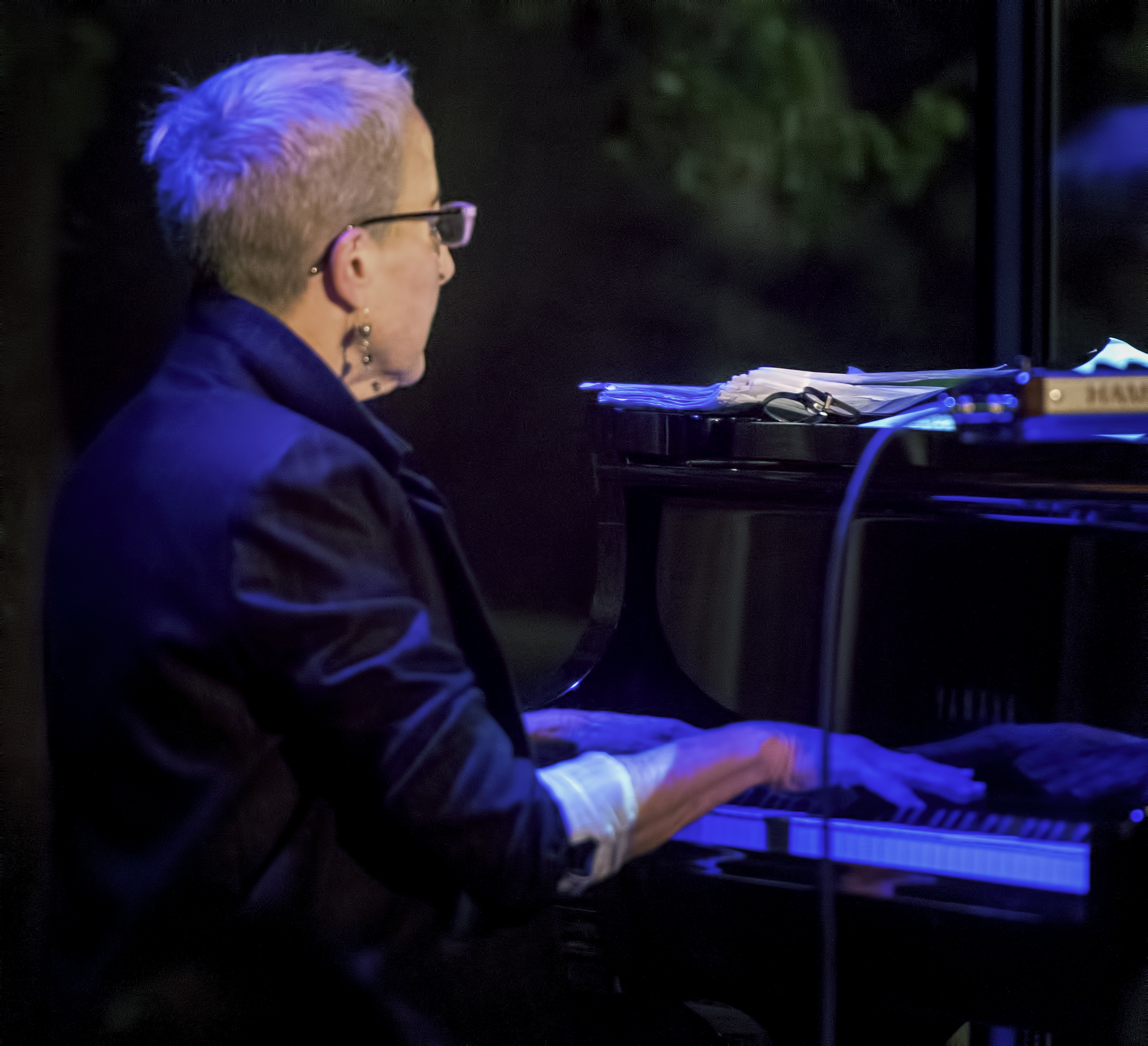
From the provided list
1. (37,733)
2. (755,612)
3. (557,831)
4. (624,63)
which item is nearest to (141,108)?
(624,63)

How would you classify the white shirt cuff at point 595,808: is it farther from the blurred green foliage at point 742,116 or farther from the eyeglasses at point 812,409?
the blurred green foliage at point 742,116

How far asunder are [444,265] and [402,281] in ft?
0.26

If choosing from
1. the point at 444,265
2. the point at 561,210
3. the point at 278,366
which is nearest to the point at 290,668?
the point at 278,366

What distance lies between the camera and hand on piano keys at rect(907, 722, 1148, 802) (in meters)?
1.21

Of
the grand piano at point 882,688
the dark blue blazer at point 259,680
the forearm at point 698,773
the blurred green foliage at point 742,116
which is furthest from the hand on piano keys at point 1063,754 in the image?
the blurred green foliage at point 742,116

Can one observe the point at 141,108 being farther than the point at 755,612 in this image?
Yes

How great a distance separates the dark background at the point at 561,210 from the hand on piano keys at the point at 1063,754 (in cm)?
103

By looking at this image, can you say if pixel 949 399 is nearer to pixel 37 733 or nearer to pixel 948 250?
pixel 948 250

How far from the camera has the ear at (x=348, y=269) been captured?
119 cm

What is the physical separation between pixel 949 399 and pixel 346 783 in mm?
724

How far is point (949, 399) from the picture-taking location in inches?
50.4

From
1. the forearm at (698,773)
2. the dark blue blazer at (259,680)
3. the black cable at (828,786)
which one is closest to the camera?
the dark blue blazer at (259,680)

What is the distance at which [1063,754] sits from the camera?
1254 millimetres

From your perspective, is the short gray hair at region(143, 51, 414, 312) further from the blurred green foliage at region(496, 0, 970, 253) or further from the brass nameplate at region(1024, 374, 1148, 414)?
the blurred green foliage at region(496, 0, 970, 253)
